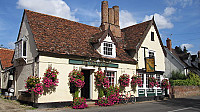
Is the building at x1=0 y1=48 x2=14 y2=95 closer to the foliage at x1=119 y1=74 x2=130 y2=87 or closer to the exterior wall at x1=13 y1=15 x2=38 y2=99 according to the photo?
the exterior wall at x1=13 y1=15 x2=38 y2=99

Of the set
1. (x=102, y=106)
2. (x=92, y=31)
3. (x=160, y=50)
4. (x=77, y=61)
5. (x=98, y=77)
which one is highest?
(x=92, y=31)

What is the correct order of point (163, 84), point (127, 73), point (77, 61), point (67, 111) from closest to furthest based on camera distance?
point (67, 111) → point (77, 61) → point (127, 73) → point (163, 84)

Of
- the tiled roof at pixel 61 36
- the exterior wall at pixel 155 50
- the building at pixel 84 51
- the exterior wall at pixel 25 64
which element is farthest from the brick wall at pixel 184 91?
the exterior wall at pixel 25 64

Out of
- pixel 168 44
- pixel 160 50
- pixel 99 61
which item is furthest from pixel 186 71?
pixel 99 61

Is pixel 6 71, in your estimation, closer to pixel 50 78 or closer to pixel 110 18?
pixel 50 78

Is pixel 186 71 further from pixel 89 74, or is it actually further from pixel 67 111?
pixel 67 111

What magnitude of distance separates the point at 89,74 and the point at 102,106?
9.57 ft

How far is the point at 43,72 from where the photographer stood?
13.8 meters

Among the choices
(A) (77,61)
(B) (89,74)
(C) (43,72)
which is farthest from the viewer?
(B) (89,74)

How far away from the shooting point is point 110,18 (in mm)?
21875

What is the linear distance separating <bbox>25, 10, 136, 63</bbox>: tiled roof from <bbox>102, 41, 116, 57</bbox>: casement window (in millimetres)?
672

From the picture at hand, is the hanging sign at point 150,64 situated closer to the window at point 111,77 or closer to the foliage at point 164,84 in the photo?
the foliage at point 164,84

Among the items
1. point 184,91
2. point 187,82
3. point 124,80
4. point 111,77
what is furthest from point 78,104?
point 187,82

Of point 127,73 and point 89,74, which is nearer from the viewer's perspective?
point 89,74
